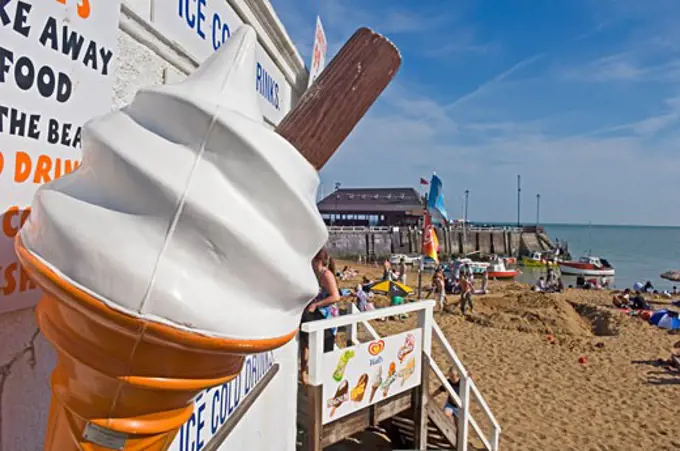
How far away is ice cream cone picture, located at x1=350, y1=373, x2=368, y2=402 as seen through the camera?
5.73 meters

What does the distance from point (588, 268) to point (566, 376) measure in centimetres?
3578

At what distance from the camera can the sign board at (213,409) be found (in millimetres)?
1912

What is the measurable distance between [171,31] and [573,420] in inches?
421

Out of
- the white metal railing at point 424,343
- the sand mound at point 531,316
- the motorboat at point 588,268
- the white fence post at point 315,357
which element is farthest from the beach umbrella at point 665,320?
the motorboat at point 588,268

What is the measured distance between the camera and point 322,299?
6.10m

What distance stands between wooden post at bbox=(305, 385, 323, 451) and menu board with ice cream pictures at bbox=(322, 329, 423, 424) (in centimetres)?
10

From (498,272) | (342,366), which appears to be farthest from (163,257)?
(498,272)

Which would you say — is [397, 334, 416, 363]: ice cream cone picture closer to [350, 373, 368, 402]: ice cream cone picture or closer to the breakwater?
[350, 373, 368, 402]: ice cream cone picture

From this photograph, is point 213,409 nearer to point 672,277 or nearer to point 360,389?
point 360,389

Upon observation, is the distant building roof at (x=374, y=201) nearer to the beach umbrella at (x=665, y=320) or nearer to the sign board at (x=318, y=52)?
the beach umbrella at (x=665, y=320)

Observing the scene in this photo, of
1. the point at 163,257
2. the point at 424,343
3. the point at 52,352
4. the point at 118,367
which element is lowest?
the point at 424,343

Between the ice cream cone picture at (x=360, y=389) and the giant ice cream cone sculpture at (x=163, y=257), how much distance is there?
5090mm

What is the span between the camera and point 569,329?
1830 centimetres

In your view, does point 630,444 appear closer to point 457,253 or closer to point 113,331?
point 113,331
